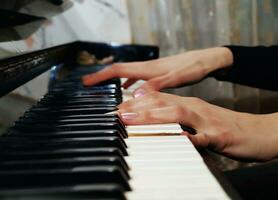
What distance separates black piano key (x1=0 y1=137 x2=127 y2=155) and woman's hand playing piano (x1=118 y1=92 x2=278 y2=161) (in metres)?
0.15

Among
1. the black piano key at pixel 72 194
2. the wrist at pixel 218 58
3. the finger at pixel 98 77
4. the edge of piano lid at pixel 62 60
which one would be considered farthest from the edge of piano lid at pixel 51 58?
the wrist at pixel 218 58

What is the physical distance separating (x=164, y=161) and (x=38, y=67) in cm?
54

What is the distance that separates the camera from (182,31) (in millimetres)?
2021

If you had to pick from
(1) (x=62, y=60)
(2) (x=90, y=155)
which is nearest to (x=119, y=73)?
(1) (x=62, y=60)

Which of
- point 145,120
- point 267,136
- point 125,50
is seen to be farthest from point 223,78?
point 145,120

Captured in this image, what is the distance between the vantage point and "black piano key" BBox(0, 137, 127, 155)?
22.0 inches

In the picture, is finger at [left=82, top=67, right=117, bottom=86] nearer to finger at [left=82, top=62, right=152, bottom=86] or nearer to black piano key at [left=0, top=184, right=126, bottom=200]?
finger at [left=82, top=62, right=152, bottom=86]

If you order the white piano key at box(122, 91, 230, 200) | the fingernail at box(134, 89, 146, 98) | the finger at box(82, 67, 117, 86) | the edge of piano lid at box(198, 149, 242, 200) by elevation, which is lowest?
the edge of piano lid at box(198, 149, 242, 200)

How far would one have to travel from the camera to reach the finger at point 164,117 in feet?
2.41

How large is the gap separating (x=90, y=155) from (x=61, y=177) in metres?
0.08

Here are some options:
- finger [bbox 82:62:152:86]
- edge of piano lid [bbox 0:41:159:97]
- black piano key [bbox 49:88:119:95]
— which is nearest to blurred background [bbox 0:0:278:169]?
edge of piano lid [bbox 0:41:159:97]

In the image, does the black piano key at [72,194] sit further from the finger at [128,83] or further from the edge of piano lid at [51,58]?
the finger at [128,83]

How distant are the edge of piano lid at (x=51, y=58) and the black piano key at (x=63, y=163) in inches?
9.4

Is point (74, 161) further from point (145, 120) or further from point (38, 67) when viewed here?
point (38, 67)
